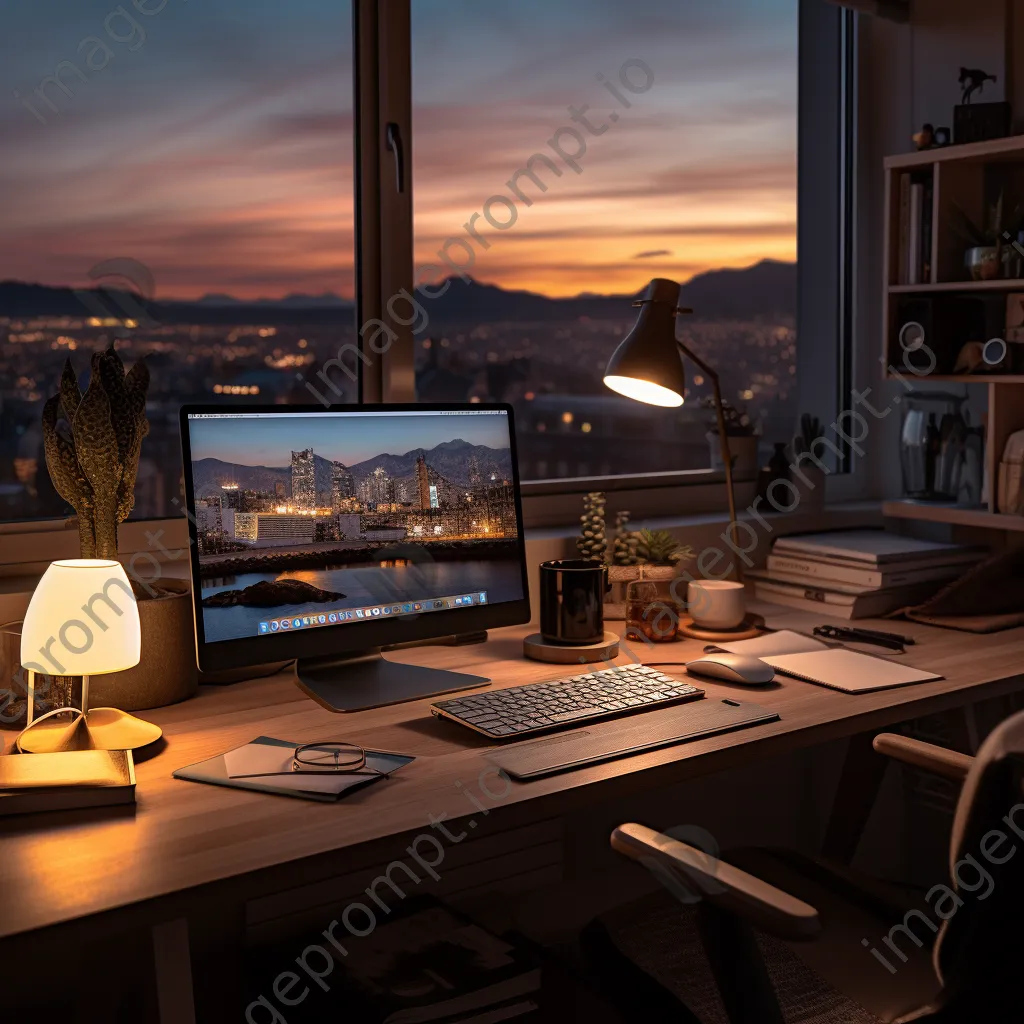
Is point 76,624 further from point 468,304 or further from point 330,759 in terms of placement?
point 468,304

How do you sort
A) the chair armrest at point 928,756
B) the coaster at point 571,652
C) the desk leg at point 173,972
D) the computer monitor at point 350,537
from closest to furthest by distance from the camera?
the desk leg at point 173,972 < the chair armrest at point 928,756 < the computer monitor at point 350,537 < the coaster at point 571,652

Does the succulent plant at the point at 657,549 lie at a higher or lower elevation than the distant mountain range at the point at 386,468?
lower

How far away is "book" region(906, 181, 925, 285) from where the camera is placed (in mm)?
2359

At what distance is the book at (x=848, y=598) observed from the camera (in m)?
2.18

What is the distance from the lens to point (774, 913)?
1040 mm

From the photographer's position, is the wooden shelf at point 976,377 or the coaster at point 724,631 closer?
the coaster at point 724,631

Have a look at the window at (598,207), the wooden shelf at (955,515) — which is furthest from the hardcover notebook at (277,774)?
the wooden shelf at (955,515)

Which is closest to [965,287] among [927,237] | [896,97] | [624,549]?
[927,237]

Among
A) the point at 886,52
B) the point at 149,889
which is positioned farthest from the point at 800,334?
the point at 149,889

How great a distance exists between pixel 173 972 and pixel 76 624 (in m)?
0.45

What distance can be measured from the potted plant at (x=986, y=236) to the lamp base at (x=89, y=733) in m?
1.80

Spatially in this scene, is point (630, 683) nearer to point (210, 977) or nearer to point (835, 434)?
point (210, 977)

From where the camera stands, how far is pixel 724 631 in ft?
6.56

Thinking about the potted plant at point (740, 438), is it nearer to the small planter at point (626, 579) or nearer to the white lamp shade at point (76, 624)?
the small planter at point (626, 579)
